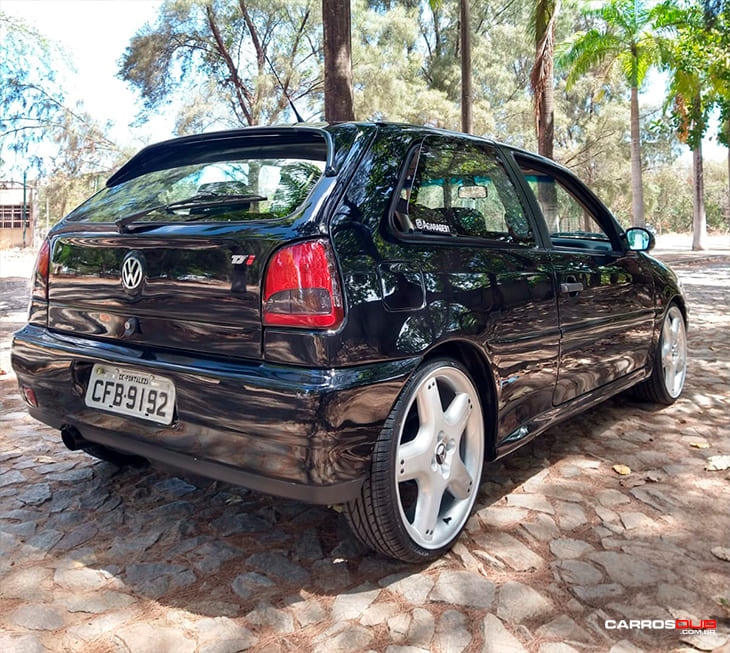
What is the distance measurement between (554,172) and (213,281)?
2136 millimetres

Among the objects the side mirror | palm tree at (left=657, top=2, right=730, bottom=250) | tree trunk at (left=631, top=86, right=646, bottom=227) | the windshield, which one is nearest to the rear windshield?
the windshield

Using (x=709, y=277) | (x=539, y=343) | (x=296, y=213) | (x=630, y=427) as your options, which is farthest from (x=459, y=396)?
(x=709, y=277)

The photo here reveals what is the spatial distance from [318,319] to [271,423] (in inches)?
13.8

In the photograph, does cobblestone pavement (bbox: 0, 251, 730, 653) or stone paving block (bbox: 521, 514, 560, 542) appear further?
stone paving block (bbox: 521, 514, 560, 542)

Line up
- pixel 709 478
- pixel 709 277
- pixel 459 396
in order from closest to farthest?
pixel 459 396
pixel 709 478
pixel 709 277

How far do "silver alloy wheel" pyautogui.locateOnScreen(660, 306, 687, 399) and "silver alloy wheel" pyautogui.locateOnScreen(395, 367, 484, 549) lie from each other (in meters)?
2.31

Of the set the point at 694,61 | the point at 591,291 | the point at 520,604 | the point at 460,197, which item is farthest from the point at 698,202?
the point at 520,604

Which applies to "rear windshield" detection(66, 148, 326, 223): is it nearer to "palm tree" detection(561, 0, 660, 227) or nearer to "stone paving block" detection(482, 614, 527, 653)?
"stone paving block" detection(482, 614, 527, 653)

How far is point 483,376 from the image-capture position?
278 cm

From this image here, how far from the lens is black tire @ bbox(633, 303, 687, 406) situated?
4493 millimetres

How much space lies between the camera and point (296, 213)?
2.27 metres

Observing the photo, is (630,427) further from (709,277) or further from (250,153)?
(709,277)

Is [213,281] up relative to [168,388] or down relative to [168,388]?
up

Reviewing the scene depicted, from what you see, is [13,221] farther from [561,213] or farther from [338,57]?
[561,213]
